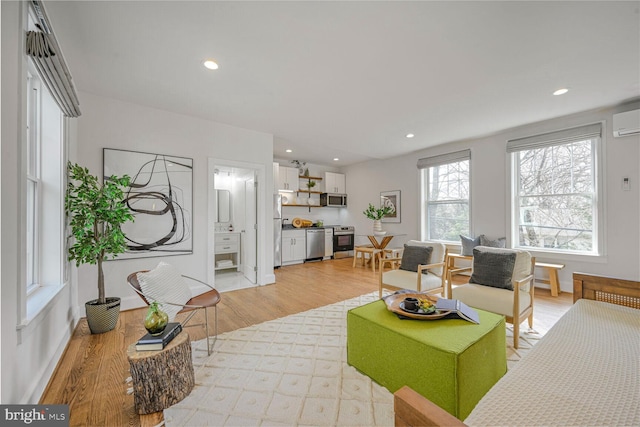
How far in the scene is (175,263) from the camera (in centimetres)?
353

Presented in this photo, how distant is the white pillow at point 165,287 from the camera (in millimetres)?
2104

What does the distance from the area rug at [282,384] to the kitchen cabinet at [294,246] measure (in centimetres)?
347

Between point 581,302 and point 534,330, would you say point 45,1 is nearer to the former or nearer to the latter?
point 581,302

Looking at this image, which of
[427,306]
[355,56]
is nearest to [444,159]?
[355,56]

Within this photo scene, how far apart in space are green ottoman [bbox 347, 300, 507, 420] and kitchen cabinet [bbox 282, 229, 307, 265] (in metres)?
4.19

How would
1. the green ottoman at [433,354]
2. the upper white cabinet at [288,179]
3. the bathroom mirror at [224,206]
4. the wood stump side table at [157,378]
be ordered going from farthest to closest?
1. the upper white cabinet at [288,179]
2. the bathroom mirror at [224,206]
3. the wood stump side table at [157,378]
4. the green ottoman at [433,354]

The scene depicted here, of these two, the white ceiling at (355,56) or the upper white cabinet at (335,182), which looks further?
the upper white cabinet at (335,182)

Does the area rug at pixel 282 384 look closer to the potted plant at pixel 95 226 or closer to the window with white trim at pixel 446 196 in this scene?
the potted plant at pixel 95 226

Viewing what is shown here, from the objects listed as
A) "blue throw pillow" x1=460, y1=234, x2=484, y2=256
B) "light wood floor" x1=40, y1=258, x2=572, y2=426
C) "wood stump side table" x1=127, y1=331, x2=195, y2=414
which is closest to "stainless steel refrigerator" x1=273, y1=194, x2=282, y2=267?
"light wood floor" x1=40, y1=258, x2=572, y2=426

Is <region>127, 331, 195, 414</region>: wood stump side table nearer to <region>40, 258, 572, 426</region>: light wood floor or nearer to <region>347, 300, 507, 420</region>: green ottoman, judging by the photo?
<region>40, 258, 572, 426</region>: light wood floor

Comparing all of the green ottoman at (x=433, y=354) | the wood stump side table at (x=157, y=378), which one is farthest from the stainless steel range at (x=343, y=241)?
the wood stump side table at (x=157, y=378)

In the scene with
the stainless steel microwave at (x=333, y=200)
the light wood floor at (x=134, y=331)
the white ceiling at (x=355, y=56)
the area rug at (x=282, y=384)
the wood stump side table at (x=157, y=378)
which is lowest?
the light wood floor at (x=134, y=331)

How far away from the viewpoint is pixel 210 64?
94.3 inches

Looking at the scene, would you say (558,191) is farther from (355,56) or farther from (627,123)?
(355,56)
